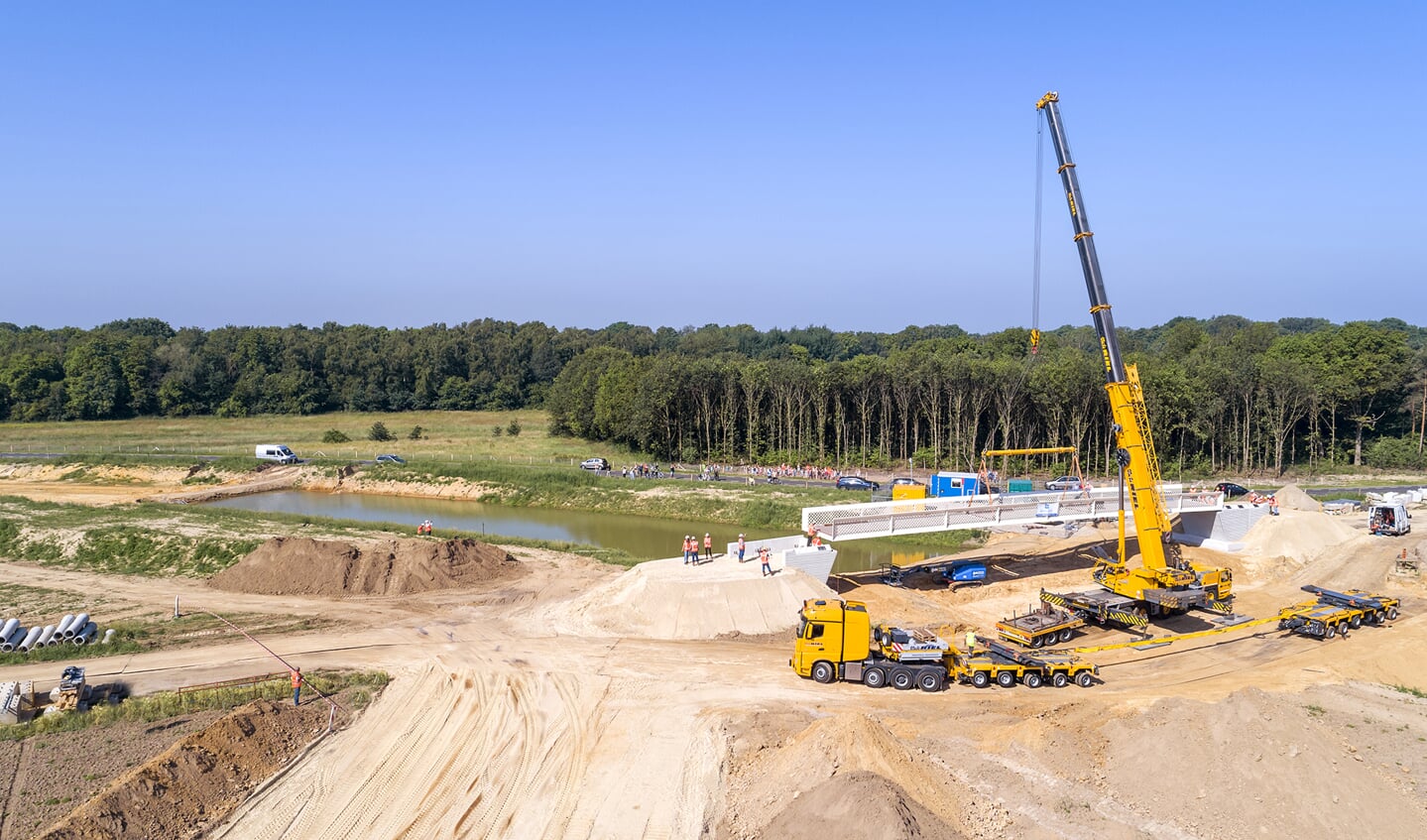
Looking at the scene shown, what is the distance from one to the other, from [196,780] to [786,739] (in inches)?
536

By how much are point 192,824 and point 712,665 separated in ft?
47.5

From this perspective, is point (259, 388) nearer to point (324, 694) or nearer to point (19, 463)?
point (19, 463)

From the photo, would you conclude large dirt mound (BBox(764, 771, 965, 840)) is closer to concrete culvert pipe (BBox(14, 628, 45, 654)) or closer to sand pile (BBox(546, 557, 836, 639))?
sand pile (BBox(546, 557, 836, 639))

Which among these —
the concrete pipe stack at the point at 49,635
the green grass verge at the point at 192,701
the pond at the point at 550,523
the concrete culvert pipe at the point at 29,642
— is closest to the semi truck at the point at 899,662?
the green grass verge at the point at 192,701

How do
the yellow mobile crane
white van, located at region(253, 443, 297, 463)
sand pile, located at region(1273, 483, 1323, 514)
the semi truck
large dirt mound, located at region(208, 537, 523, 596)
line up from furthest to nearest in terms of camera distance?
white van, located at region(253, 443, 297, 463), sand pile, located at region(1273, 483, 1323, 514), large dirt mound, located at region(208, 537, 523, 596), the yellow mobile crane, the semi truck

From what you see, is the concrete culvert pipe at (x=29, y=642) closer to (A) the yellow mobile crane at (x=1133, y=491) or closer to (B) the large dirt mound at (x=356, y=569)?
(B) the large dirt mound at (x=356, y=569)

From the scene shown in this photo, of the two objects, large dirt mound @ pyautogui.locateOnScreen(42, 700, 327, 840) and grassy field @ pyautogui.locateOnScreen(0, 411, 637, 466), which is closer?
large dirt mound @ pyautogui.locateOnScreen(42, 700, 327, 840)

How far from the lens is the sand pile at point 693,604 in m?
30.7

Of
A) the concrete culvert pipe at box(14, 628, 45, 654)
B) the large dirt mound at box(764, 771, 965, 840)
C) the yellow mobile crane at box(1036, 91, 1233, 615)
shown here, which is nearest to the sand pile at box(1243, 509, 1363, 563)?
the yellow mobile crane at box(1036, 91, 1233, 615)

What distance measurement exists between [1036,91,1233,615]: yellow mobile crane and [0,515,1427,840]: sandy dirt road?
1.39 metres

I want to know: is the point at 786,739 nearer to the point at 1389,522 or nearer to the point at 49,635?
the point at 49,635

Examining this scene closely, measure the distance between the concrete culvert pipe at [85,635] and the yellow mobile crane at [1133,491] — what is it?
33939mm

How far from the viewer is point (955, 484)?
156 feet

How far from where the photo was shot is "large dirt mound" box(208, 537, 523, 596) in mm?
36406
